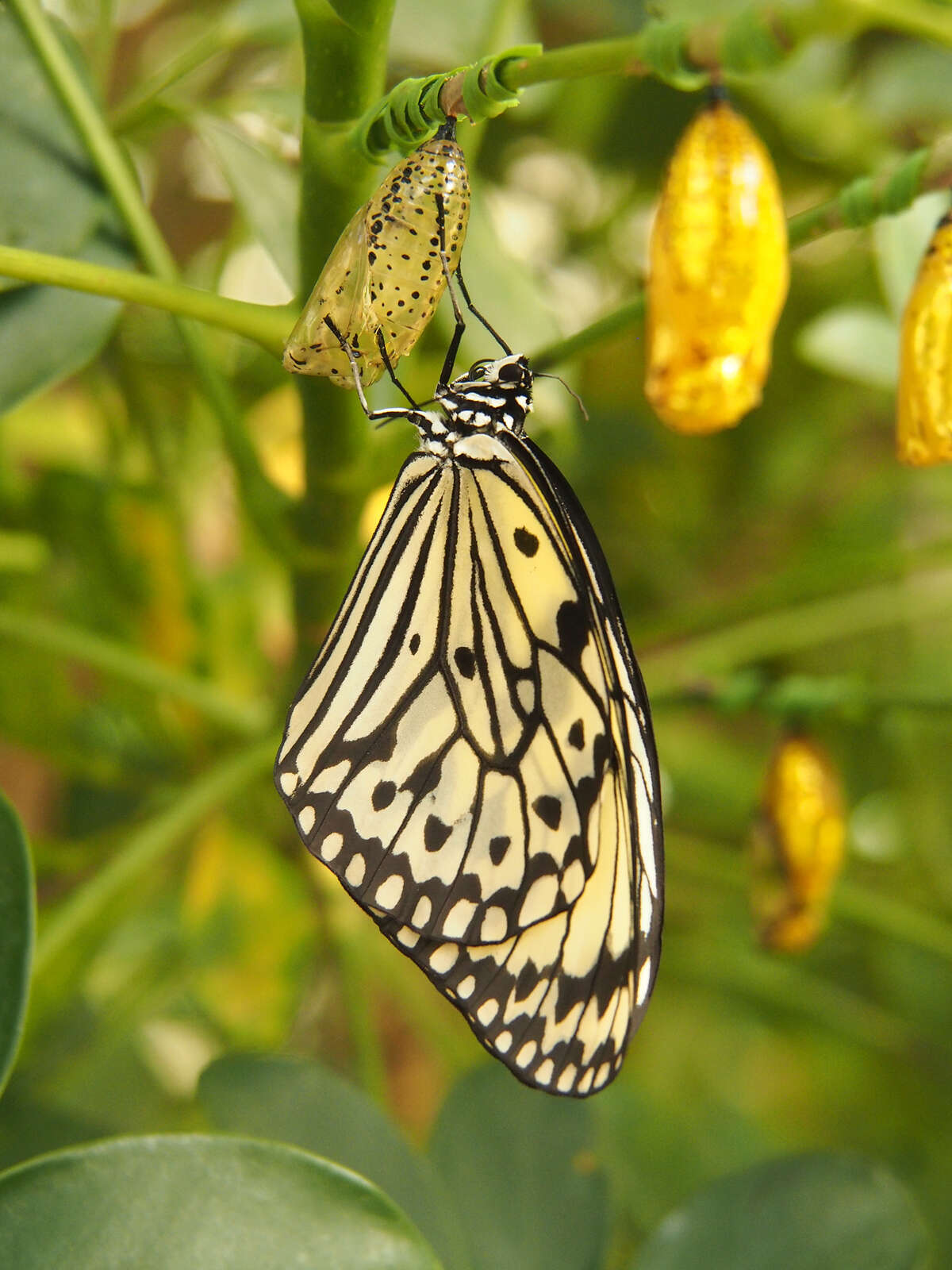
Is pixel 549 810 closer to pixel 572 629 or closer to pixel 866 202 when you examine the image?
pixel 572 629

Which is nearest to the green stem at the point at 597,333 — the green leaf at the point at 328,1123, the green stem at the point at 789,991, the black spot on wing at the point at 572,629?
the black spot on wing at the point at 572,629

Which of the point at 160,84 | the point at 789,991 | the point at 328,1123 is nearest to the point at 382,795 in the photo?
the point at 328,1123

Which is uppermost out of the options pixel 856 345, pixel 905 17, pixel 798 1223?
pixel 856 345

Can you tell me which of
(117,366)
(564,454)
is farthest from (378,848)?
(117,366)

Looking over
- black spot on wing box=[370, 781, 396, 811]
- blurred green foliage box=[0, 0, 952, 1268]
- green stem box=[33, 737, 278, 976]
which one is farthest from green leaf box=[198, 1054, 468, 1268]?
black spot on wing box=[370, 781, 396, 811]

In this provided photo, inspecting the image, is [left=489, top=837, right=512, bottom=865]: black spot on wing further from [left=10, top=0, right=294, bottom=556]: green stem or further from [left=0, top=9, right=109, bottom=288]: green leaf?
[left=0, top=9, right=109, bottom=288]: green leaf

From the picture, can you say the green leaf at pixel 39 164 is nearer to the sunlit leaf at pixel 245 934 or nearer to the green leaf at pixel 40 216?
the green leaf at pixel 40 216

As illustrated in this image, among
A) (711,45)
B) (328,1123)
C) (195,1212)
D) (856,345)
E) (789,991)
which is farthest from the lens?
(789,991)
